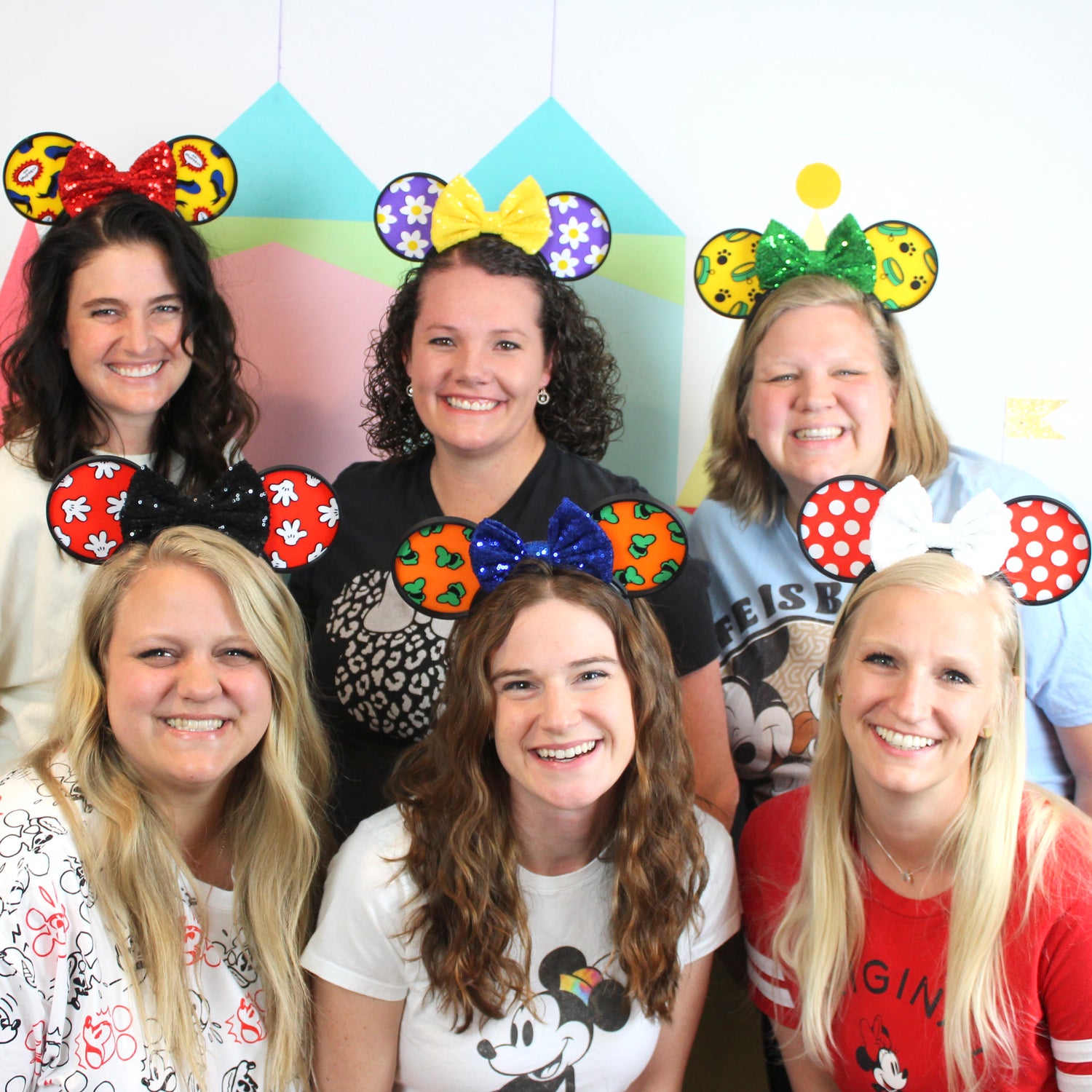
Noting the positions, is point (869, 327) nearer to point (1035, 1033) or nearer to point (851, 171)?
point (851, 171)

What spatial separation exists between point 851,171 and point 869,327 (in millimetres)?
642

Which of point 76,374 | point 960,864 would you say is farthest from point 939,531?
point 76,374

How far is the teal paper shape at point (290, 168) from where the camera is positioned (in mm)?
2895

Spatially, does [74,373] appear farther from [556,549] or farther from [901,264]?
[901,264]

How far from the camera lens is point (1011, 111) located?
2.79m

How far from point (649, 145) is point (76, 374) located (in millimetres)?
1555

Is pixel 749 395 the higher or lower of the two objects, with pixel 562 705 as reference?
higher

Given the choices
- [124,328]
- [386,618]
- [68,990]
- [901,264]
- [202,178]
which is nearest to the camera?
[68,990]

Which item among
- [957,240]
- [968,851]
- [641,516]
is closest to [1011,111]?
[957,240]

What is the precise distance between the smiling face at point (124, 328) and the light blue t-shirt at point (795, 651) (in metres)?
1.37

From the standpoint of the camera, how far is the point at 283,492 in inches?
79.2

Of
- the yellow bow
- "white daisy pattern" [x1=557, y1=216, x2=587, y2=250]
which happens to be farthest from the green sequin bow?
the yellow bow

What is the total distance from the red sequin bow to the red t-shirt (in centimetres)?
202

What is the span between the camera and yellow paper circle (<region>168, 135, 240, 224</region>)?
2625 millimetres
